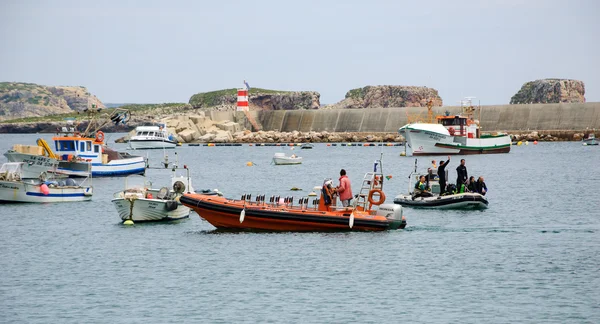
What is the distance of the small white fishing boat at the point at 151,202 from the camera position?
34062mm

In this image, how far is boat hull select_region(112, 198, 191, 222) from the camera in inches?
1340

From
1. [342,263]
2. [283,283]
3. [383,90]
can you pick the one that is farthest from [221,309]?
[383,90]

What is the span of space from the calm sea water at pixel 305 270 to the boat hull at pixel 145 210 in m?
0.48

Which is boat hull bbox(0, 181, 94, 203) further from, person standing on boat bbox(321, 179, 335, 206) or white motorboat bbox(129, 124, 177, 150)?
white motorboat bbox(129, 124, 177, 150)

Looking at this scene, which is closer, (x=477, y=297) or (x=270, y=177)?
(x=477, y=297)

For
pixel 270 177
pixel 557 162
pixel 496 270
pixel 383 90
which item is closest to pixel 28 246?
pixel 496 270

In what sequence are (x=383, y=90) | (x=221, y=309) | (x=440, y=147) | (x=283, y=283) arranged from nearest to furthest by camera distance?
(x=221, y=309) < (x=283, y=283) < (x=440, y=147) < (x=383, y=90)

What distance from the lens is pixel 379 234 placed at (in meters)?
30.1

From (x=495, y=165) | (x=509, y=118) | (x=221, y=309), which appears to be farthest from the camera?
(x=509, y=118)

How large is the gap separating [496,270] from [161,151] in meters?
90.5

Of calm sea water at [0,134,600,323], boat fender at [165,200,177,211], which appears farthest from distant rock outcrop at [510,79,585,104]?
boat fender at [165,200,177,211]

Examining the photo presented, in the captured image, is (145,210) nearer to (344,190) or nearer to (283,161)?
(344,190)

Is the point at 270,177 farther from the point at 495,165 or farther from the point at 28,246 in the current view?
the point at 28,246

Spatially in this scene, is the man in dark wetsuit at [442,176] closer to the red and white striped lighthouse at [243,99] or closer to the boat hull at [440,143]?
the boat hull at [440,143]
